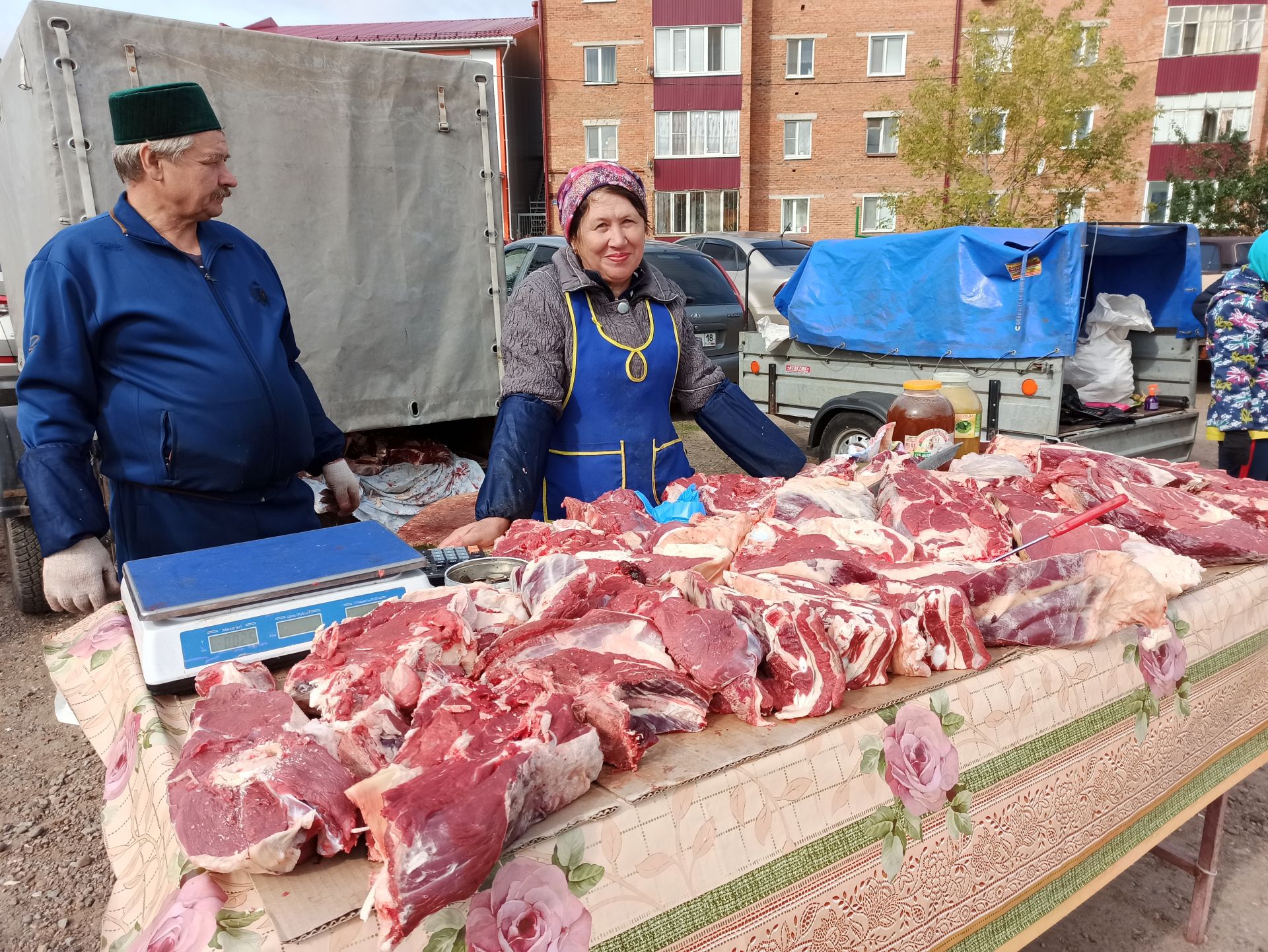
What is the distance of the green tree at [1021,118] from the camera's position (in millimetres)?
18641

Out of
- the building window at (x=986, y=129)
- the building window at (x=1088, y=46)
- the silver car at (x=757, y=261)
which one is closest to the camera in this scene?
the silver car at (x=757, y=261)

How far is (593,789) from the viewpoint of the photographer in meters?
1.26

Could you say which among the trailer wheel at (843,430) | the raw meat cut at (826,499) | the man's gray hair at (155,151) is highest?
the man's gray hair at (155,151)

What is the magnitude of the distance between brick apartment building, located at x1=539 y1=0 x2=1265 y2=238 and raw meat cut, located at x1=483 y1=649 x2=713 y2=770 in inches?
1050

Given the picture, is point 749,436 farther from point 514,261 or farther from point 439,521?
point 514,261

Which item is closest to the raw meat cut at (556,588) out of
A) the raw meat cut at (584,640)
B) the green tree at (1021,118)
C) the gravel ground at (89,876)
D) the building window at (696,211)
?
the raw meat cut at (584,640)

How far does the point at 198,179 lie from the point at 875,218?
2945cm

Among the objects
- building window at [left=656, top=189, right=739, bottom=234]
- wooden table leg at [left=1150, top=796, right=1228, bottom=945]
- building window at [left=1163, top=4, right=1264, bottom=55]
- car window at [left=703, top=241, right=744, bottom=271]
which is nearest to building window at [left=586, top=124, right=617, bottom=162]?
building window at [left=656, top=189, right=739, bottom=234]

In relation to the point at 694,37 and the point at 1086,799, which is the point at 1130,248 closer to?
the point at 1086,799

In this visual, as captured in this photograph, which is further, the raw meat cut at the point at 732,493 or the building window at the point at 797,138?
the building window at the point at 797,138

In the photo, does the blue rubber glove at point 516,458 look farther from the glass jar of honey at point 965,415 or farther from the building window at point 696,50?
the building window at point 696,50

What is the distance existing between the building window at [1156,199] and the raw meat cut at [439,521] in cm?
3005

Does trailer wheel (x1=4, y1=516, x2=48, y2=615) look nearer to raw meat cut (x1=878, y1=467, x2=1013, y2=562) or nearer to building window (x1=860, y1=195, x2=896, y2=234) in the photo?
raw meat cut (x1=878, y1=467, x2=1013, y2=562)

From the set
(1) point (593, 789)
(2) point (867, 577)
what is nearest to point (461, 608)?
(1) point (593, 789)
